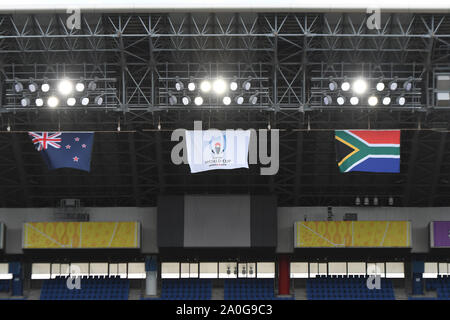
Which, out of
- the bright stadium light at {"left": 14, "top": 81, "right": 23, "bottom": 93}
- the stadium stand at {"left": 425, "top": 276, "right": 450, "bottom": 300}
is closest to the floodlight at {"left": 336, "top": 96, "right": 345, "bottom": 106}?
the bright stadium light at {"left": 14, "top": 81, "right": 23, "bottom": 93}

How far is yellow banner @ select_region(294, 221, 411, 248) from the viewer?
4044cm

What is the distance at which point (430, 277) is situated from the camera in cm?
4284

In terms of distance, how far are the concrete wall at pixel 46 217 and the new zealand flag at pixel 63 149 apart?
325 inches

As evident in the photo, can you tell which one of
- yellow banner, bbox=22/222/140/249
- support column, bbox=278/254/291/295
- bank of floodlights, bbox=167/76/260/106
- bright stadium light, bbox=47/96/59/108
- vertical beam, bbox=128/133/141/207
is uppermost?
bank of floodlights, bbox=167/76/260/106

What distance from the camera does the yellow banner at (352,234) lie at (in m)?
40.4

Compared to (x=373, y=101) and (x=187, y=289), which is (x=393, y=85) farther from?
(x=187, y=289)

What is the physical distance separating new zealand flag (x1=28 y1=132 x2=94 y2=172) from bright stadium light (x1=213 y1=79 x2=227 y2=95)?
247 inches

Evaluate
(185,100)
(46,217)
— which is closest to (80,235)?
(46,217)

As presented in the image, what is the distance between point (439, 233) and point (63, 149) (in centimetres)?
2134

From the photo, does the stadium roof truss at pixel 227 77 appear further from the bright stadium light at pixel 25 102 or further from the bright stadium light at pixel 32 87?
the bright stadium light at pixel 32 87

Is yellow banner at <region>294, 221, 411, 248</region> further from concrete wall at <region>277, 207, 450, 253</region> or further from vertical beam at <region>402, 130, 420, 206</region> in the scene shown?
vertical beam at <region>402, 130, 420, 206</region>
